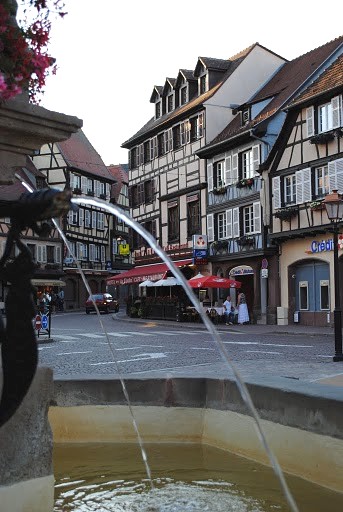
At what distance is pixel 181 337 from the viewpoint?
78.5 feet

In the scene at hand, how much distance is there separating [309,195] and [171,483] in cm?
2558

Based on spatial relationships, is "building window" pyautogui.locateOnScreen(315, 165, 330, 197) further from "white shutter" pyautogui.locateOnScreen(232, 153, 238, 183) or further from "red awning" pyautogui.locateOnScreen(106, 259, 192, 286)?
"red awning" pyautogui.locateOnScreen(106, 259, 192, 286)

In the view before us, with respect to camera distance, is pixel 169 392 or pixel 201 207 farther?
pixel 201 207

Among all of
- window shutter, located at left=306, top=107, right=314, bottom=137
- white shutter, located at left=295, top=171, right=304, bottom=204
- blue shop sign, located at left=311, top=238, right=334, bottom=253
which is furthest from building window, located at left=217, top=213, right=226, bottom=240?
window shutter, located at left=306, top=107, right=314, bottom=137

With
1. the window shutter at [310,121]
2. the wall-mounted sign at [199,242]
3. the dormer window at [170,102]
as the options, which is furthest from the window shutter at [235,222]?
the dormer window at [170,102]

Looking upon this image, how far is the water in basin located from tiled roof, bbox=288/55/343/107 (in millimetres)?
23946

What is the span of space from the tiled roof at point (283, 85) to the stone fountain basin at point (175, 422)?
27.9 meters

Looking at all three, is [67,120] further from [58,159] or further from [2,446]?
[58,159]

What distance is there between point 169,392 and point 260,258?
28039 mm

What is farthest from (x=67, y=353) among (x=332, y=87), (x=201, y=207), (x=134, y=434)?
(x=201, y=207)

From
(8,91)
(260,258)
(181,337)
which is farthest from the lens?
(260,258)

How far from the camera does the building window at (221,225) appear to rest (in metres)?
36.3

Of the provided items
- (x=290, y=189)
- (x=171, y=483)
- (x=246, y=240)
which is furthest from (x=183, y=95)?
(x=171, y=483)

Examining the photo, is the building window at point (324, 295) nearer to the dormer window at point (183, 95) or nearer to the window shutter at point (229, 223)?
the window shutter at point (229, 223)
